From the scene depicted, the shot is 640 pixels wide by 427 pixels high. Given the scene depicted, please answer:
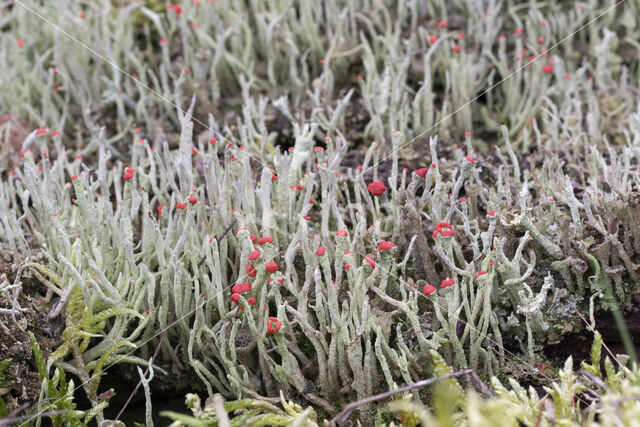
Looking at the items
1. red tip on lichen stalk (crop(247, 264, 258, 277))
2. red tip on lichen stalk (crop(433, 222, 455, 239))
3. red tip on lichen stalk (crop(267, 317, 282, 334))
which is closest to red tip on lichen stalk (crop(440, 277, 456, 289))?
red tip on lichen stalk (crop(433, 222, 455, 239))

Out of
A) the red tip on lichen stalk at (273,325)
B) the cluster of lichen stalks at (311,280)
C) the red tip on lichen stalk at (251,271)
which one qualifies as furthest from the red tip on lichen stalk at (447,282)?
the red tip on lichen stalk at (251,271)

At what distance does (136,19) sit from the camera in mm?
3508

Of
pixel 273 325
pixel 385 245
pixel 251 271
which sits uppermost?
pixel 385 245

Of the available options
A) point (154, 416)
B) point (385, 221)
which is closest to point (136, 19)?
point (385, 221)

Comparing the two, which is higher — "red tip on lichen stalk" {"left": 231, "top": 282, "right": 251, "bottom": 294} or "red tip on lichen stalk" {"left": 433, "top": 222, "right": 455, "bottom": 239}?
"red tip on lichen stalk" {"left": 433, "top": 222, "right": 455, "bottom": 239}

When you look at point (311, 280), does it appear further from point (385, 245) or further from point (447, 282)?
point (447, 282)

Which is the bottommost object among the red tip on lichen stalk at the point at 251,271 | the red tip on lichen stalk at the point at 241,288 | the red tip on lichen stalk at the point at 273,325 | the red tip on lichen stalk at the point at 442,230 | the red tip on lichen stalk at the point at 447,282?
the red tip on lichen stalk at the point at 273,325

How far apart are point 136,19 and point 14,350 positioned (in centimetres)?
237

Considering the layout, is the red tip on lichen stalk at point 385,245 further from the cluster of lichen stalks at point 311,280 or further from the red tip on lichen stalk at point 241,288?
the red tip on lichen stalk at point 241,288

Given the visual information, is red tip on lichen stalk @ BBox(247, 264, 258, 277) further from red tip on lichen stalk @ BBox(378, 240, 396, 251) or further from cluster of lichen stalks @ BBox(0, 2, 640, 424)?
red tip on lichen stalk @ BBox(378, 240, 396, 251)

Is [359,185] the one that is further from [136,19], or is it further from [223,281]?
[136,19]

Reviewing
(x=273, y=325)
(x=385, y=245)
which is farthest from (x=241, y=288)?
(x=385, y=245)

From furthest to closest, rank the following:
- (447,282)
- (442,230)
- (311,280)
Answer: (311,280) < (442,230) < (447,282)

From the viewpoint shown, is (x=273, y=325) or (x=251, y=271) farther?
(x=251, y=271)
